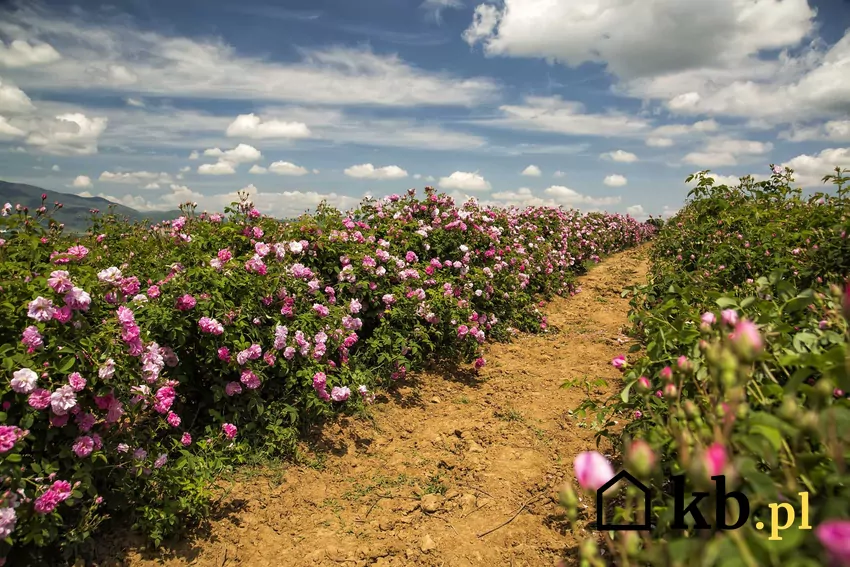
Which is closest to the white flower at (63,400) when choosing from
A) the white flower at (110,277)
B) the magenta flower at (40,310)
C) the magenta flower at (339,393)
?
the magenta flower at (40,310)

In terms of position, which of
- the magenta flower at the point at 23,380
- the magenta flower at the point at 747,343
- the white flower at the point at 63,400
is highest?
the magenta flower at the point at 747,343

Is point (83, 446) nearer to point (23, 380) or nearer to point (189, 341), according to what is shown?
point (23, 380)

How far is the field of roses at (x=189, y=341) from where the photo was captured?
205 centimetres

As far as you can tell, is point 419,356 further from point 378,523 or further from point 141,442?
point 141,442

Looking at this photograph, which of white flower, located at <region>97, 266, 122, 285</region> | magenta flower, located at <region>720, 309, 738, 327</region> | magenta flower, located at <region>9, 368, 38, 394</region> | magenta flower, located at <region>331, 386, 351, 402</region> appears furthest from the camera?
magenta flower, located at <region>331, 386, 351, 402</region>

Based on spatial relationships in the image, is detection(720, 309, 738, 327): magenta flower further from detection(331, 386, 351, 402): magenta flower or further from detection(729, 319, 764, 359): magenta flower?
detection(331, 386, 351, 402): magenta flower

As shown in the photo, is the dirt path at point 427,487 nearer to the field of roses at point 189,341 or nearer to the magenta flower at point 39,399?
the field of roses at point 189,341

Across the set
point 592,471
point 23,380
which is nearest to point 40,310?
point 23,380

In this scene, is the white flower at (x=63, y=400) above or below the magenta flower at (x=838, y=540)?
below

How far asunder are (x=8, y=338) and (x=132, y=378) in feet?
1.74

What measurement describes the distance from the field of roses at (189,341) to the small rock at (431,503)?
99 cm

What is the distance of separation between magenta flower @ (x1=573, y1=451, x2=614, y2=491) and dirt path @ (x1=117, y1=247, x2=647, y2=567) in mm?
1910

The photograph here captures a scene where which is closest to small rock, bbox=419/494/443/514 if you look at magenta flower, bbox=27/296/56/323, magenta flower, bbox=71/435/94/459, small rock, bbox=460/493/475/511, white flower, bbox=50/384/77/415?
small rock, bbox=460/493/475/511

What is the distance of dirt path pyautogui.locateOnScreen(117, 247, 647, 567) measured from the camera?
2559 millimetres
